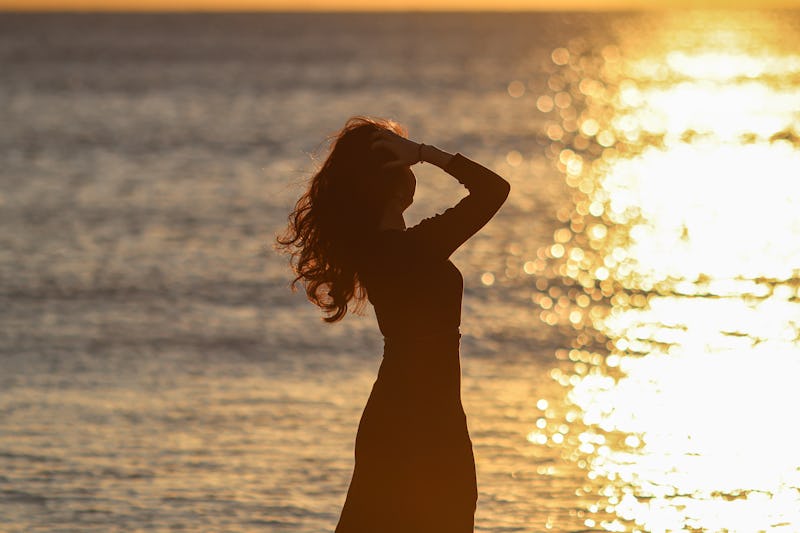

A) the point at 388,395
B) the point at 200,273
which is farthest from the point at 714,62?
the point at 388,395

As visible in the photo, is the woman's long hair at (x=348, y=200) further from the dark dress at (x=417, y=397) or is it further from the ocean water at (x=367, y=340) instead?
the ocean water at (x=367, y=340)

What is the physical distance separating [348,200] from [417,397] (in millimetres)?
846

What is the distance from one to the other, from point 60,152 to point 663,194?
712 inches

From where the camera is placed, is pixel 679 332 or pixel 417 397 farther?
pixel 679 332

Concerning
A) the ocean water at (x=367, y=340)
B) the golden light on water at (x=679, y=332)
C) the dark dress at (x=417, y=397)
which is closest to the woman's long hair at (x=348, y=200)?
the dark dress at (x=417, y=397)

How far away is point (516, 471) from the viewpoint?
11789 millimetres

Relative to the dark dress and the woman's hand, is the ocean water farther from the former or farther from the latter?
the woman's hand

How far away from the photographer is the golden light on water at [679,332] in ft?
37.0

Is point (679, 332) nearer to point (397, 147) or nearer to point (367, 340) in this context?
point (367, 340)

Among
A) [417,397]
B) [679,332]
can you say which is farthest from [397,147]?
[679,332]

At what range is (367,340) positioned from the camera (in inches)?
667

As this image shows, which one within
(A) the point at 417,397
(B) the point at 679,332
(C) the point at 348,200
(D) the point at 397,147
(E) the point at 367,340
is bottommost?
(A) the point at 417,397

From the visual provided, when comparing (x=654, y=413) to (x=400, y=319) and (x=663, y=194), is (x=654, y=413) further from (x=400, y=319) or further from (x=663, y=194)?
(x=663, y=194)

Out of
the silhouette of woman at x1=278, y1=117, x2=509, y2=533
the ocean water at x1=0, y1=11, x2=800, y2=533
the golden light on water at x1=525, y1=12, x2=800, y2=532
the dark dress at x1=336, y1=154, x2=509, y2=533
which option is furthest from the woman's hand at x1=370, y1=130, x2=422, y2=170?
the golden light on water at x1=525, y1=12, x2=800, y2=532
